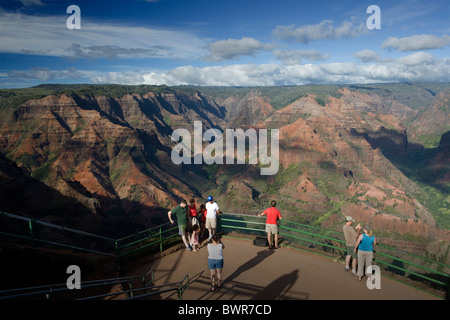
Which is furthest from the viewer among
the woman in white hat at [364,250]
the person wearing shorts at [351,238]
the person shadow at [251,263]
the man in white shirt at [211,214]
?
the man in white shirt at [211,214]

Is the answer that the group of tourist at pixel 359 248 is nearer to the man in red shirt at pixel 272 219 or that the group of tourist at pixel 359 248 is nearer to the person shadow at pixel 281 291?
the person shadow at pixel 281 291

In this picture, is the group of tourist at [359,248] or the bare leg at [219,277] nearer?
the bare leg at [219,277]

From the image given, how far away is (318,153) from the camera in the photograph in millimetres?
146250

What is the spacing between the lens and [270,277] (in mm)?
10508

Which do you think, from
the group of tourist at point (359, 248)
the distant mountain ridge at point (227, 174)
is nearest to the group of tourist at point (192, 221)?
the group of tourist at point (359, 248)

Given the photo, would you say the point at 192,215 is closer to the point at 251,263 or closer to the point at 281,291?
the point at 251,263

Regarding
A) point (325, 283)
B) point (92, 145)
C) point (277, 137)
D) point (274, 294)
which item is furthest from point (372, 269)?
point (277, 137)

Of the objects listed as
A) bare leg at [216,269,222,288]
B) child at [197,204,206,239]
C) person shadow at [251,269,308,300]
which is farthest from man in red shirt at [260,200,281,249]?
bare leg at [216,269,222,288]

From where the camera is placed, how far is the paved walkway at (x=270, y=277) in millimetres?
9398

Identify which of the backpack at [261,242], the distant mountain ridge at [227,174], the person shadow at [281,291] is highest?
the distant mountain ridge at [227,174]

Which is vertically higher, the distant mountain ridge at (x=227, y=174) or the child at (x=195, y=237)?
the distant mountain ridge at (x=227, y=174)

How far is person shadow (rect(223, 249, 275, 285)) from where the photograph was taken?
35.0 ft

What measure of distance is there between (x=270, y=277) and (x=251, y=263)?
1.33 m
